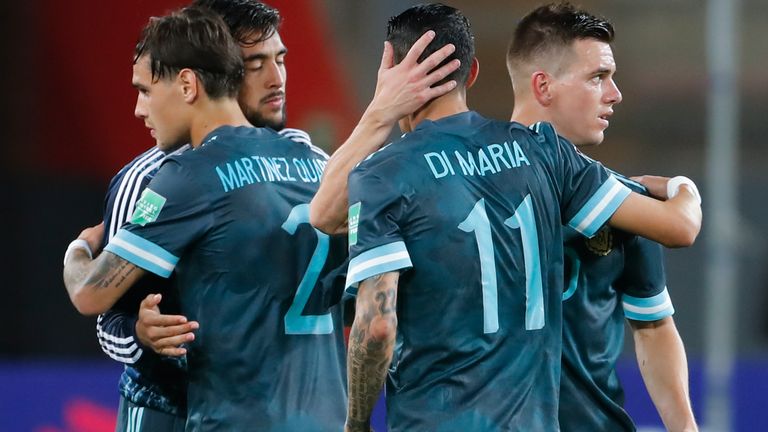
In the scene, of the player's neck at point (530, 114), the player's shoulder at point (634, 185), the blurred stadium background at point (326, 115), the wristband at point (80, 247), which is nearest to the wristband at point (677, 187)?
the player's shoulder at point (634, 185)

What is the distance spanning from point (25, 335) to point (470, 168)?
8339 mm

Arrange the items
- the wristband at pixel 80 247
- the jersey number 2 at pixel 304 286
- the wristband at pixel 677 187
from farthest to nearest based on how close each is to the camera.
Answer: the wristband at pixel 80 247 < the jersey number 2 at pixel 304 286 < the wristband at pixel 677 187

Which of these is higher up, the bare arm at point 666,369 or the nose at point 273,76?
the nose at point 273,76

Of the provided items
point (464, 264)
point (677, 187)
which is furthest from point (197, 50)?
point (677, 187)

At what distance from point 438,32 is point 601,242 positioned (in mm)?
779

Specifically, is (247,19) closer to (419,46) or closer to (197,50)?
(197,50)

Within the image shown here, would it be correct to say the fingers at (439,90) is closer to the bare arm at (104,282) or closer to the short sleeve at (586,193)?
the short sleeve at (586,193)

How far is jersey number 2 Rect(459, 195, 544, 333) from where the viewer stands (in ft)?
11.0

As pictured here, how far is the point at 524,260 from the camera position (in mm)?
3408

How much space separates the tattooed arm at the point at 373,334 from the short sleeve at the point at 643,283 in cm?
89

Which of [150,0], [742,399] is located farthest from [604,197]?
[150,0]

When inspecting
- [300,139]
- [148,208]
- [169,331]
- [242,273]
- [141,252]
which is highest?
[300,139]

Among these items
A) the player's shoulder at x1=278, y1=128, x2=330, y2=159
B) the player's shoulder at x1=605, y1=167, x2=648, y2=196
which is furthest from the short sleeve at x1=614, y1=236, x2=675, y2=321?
the player's shoulder at x1=278, y1=128, x2=330, y2=159

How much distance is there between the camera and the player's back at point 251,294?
12.5ft
